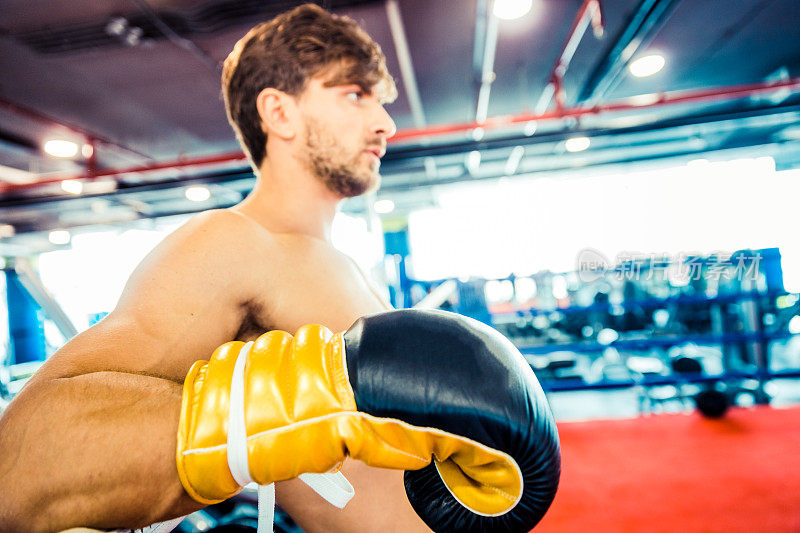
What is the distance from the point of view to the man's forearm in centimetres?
42

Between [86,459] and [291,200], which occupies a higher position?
[291,200]

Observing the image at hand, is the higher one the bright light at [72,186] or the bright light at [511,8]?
the bright light at [511,8]

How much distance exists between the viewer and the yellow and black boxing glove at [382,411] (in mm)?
439

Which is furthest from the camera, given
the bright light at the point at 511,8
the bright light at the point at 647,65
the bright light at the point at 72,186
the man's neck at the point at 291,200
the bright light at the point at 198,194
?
the bright light at the point at 198,194

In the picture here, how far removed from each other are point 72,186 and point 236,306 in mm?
5251

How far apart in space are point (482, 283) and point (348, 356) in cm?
356

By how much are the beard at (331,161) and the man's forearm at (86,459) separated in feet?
2.33

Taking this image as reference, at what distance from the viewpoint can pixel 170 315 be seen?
25.0 inches

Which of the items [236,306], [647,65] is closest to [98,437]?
[236,306]

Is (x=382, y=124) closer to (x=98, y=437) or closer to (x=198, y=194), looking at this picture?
(x=98, y=437)

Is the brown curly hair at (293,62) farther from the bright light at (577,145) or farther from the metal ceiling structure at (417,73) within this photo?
the bright light at (577,145)

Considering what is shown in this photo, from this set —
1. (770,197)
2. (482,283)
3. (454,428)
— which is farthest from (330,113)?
(770,197)

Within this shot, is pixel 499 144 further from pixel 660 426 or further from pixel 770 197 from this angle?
pixel 770 197

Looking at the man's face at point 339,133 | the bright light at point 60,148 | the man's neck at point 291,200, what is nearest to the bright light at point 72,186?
the bright light at point 60,148
